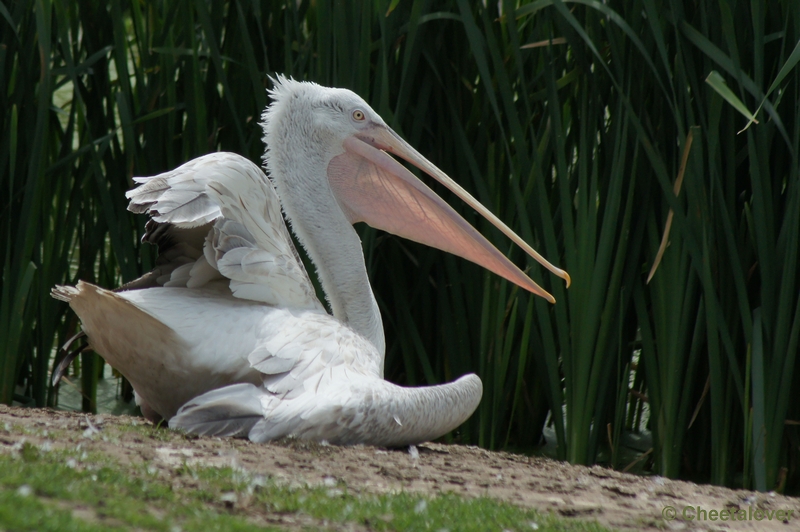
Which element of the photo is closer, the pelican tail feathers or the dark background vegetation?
the pelican tail feathers

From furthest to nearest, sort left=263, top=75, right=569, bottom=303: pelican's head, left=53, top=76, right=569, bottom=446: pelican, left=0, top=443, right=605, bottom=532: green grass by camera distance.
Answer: left=263, top=75, right=569, bottom=303: pelican's head, left=53, top=76, right=569, bottom=446: pelican, left=0, top=443, right=605, bottom=532: green grass

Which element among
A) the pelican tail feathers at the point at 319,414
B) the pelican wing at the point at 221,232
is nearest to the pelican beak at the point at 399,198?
the pelican wing at the point at 221,232

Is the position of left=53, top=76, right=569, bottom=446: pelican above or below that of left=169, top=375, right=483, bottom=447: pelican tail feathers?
above

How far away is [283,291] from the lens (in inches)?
139

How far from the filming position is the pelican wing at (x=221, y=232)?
333cm

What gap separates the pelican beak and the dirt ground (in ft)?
3.54

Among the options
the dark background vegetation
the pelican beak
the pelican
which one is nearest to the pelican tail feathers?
the pelican

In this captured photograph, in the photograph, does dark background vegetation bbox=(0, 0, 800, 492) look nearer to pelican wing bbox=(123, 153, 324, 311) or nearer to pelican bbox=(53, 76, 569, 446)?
pelican bbox=(53, 76, 569, 446)

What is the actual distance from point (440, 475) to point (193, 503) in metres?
0.96

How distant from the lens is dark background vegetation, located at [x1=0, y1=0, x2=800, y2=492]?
3748mm

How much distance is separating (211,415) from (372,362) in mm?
675

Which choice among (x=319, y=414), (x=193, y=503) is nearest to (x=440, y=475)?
(x=319, y=414)

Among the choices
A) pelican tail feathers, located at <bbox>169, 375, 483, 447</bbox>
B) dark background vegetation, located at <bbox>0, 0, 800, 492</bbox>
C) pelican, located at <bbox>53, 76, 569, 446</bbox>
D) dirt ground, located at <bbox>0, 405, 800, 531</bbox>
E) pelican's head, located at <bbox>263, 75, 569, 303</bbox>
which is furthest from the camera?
pelican's head, located at <bbox>263, 75, 569, 303</bbox>

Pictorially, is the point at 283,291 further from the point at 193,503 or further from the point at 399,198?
the point at 193,503
